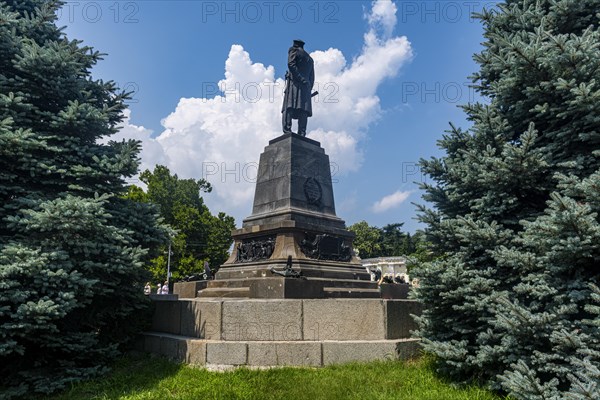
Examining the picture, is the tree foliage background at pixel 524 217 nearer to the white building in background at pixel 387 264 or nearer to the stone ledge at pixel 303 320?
the stone ledge at pixel 303 320

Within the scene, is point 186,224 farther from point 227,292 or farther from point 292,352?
point 292,352

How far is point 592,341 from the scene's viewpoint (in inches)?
175

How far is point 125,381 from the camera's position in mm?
7043

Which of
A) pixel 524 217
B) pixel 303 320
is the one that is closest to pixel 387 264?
pixel 303 320

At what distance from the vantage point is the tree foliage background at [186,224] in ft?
134

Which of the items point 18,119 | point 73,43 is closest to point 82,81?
point 73,43

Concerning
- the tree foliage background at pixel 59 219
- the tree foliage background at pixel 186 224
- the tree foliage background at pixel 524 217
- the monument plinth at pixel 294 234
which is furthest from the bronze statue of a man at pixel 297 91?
the tree foliage background at pixel 186 224

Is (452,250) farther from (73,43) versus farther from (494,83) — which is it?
(73,43)

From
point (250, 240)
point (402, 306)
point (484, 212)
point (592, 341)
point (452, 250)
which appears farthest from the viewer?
point (250, 240)

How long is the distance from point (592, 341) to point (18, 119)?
8723mm

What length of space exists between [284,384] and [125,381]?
8.57 ft

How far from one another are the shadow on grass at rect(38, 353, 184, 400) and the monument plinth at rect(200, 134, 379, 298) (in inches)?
99.0

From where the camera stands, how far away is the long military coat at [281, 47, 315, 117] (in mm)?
14930

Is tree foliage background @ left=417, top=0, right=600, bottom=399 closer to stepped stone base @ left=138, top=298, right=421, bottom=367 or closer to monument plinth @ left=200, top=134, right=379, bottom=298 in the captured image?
stepped stone base @ left=138, top=298, right=421, bottom=367
